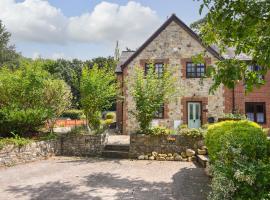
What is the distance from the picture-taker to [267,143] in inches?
315

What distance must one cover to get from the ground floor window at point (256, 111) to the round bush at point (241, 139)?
13.0 meters

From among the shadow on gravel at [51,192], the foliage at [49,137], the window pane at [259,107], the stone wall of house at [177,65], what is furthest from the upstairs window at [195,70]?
the shadow on gravel at [51,192]

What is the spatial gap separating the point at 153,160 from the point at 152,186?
5109 millimetres

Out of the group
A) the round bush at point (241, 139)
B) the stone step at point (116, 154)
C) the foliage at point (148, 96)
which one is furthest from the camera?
the foliage at point (148, 96)

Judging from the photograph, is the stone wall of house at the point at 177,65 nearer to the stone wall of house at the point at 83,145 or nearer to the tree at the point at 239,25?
the stone wall of house at the point at 83,145

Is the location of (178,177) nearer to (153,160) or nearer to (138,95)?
(153,160)

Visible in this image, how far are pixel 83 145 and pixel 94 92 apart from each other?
2.98 m

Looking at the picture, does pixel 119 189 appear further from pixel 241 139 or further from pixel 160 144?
pixel 160 144

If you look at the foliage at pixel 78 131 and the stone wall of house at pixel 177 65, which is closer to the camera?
the foliage at pixel 78 131

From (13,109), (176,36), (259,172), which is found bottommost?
(259,172)

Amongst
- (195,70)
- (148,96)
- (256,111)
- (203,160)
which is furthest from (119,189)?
(256,111)

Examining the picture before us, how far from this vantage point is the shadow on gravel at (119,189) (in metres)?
8.71

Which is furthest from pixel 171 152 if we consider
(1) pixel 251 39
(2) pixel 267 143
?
(1) pixel 251 39

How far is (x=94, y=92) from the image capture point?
16.3 metres
